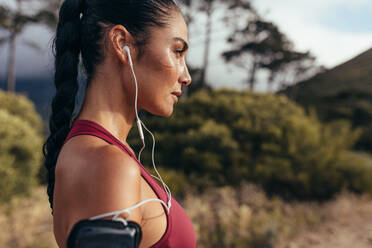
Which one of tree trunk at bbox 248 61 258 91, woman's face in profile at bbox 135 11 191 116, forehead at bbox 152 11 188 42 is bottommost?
tree trunk at bbox 248 61 258 91

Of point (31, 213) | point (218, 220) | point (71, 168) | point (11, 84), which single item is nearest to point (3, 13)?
point (11, 84)

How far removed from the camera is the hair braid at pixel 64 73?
1.15 m

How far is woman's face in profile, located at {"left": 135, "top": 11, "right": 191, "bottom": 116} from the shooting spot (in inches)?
40.2

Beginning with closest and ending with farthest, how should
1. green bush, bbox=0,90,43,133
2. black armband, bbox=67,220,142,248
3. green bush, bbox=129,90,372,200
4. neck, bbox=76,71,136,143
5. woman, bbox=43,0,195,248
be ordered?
black armband, bbox=67,220,142,248 < woman, bbox=43,0,195,248 < neck, bbox=76,71,136,143 < green bush, bbox=129,90,372,200 < green bush, bbox=0,90,43,133

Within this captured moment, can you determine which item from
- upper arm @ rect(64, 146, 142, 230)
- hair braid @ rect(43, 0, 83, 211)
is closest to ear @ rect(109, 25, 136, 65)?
hair braid @ rect(43, 0, 83, 211)

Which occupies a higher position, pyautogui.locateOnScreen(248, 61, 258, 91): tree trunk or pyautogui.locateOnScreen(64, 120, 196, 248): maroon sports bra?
pyautogui.locateOnScreen(64, 120, 196, 248): maroon sports bra

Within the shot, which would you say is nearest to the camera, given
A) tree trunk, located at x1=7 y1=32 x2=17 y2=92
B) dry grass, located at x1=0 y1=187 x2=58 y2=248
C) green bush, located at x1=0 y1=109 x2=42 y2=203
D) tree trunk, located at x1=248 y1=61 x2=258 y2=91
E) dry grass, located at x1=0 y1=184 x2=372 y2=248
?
dry grass, located at x1=0 y1=187 x2=58 y2=248

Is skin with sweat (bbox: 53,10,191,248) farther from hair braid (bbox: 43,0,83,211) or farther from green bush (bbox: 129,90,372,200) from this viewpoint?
green bush (bbox: 129,90,372,200)

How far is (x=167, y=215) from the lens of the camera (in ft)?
3.40

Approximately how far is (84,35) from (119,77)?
8.9 inches

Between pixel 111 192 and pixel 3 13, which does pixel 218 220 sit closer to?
pixel 111 192

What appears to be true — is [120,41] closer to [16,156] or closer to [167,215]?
[167,215]

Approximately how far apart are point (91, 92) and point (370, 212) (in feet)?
20.6

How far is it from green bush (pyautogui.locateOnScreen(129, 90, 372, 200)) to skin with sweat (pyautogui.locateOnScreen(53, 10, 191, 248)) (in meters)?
5.73
